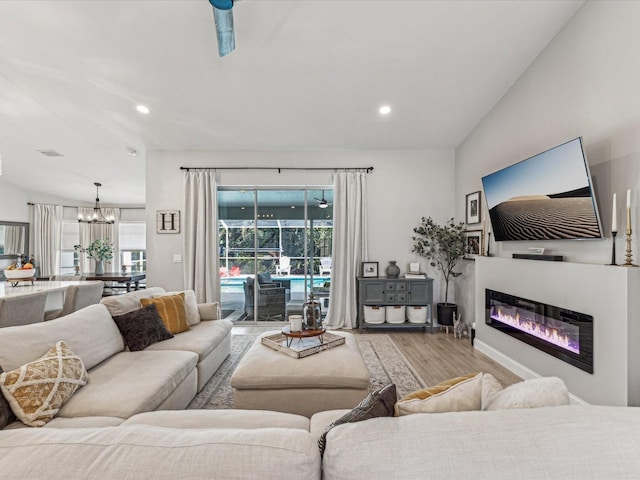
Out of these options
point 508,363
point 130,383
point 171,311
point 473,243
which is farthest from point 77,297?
point 473,243

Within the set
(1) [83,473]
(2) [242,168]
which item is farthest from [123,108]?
(1) [83,473]

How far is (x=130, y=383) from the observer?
1.92 metres

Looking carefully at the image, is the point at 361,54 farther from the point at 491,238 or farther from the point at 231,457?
the point at 231,457

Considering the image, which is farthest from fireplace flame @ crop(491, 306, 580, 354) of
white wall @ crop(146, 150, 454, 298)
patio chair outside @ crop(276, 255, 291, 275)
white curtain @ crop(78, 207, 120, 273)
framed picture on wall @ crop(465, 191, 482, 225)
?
white curtain @ crop(78, 207, 120, 273)

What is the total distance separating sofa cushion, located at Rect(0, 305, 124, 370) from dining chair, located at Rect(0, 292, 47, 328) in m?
0.78

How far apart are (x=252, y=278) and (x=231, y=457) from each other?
438 centimetres

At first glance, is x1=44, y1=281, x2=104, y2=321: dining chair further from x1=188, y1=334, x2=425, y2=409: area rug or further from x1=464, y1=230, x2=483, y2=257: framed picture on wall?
x1=464, y1=230, x2=483, y2=257: framed picture on wall

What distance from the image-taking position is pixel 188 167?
489 centimetres

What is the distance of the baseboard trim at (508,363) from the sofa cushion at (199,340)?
2919 mm

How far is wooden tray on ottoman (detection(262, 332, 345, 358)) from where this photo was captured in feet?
7.84

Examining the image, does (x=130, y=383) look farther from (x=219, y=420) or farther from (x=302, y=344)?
(x=302, y=344)

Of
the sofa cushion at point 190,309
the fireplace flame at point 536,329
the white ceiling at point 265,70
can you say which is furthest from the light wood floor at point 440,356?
the white ceiling at point 265,70

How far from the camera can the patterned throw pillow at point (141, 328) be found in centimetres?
257

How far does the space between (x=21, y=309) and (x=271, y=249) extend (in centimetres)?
302
